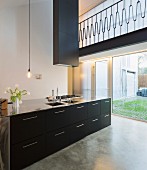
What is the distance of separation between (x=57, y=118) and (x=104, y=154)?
115 cm

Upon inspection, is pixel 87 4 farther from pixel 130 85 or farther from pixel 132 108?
pixel 132 108

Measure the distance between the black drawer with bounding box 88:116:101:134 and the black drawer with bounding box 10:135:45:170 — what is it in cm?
152

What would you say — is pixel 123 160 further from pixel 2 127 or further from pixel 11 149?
pixel 2 127

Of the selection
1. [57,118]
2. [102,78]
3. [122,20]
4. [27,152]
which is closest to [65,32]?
[122,20]

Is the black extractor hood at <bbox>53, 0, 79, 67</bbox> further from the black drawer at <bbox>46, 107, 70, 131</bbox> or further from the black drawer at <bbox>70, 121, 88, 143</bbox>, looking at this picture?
the black drawer at <bbox>70, 121, 88, 143</bbox>

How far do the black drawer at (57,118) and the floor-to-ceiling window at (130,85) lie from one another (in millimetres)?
3385

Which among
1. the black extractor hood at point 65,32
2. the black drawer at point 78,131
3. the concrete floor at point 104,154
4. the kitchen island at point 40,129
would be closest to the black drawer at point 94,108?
the kitchen island at point 40,129

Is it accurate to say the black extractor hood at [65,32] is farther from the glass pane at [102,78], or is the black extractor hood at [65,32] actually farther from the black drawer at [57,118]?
the glass pane at [102,78]

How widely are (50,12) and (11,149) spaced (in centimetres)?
512

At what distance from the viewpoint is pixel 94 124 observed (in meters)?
3.90

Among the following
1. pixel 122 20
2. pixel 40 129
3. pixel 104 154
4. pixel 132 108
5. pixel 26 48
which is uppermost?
pixel 122 20

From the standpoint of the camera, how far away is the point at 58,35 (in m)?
3.77

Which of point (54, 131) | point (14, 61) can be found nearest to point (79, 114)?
point (54, 131)

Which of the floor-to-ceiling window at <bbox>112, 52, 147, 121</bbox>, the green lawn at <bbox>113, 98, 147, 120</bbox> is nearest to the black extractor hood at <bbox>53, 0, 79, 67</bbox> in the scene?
the floor-to-ceiling window at <bbox>112, 52, 147, 121</bbox>
